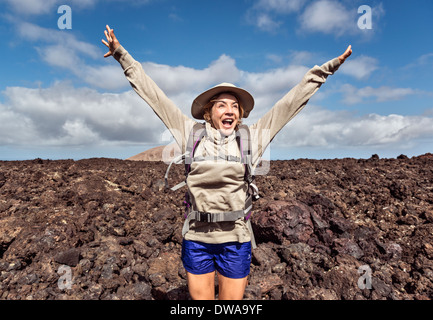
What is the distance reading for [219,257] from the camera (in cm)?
296

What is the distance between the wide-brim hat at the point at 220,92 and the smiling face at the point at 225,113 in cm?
8

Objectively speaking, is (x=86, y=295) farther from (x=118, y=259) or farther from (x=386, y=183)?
(x=386, y=183)

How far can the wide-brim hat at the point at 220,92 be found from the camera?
3.02m

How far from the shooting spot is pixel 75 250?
5.12m

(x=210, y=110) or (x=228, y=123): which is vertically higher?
(x=210, y=110)

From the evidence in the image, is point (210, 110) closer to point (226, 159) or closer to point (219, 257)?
point (226, 159)

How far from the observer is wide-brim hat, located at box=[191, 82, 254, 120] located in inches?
119

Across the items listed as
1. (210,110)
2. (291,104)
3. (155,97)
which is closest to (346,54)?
(291,104)

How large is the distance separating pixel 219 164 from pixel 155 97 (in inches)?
42.2

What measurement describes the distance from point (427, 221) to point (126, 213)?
24.1 feet

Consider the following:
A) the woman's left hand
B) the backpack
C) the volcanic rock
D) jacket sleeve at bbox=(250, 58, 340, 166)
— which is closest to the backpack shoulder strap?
the backpack

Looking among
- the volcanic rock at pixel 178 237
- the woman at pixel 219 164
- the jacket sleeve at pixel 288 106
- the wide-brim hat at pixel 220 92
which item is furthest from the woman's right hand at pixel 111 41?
the volcanic rock at pixel 178 237

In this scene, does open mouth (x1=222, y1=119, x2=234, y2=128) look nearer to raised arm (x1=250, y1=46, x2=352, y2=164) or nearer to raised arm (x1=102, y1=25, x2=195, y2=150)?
raised arm (x1=250, y1=46, x2=352, y2=164)

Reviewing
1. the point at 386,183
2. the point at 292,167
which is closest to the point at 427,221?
the point at 386,183
